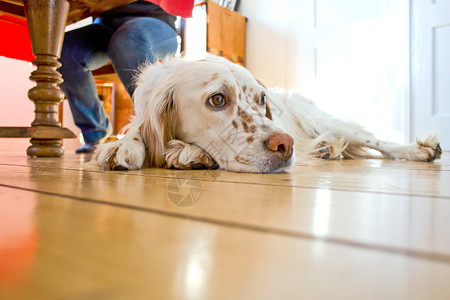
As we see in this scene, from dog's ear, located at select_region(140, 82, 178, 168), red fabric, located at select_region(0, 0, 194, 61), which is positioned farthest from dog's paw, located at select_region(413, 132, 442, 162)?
red fabric, located at select_region(0, 0, 194, 61)

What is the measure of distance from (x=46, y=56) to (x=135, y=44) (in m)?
0.52

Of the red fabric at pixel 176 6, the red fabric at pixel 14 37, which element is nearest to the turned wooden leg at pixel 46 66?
the red fabric at pixel 176 6

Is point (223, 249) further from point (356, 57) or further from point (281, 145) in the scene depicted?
point (356, 57)

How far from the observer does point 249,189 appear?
68 cm

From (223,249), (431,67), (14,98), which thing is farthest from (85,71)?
(431,67)

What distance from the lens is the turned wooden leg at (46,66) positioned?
1.86 meters

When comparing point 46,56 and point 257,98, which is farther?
point 46,56

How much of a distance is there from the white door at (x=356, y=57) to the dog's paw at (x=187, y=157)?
3.01 m

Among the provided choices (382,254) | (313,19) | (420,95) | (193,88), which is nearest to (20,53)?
(193,88)

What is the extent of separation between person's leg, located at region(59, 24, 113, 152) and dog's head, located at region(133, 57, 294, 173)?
128 centimetres

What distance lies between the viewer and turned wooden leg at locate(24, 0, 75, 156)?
6.09ft

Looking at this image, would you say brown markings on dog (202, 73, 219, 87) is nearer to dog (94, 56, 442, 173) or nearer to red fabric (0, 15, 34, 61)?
dog (94, 56, 442, 173)

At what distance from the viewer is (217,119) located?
128 cm

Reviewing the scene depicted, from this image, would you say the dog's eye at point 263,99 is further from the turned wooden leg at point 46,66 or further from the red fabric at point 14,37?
the red fabric at point 14,37
